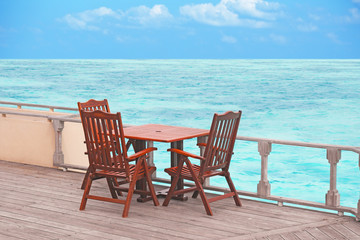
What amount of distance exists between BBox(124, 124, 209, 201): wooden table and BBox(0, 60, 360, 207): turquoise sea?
18653 mm

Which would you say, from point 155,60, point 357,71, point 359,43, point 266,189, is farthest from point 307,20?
point 266,189

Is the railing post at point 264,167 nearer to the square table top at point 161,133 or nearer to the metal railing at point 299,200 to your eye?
the metal railing at point 299,200

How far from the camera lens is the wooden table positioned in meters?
5.18

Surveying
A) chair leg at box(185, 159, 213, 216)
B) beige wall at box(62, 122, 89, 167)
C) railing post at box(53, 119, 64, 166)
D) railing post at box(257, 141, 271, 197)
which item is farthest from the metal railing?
railing post at box(53, 119, 64, 166)

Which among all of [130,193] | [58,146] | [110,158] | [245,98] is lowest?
[245,98]

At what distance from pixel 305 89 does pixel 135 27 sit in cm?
1604

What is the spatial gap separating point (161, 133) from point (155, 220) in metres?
0.92

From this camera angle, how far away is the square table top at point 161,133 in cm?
514

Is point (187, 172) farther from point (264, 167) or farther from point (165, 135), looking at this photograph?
point (264, 167)

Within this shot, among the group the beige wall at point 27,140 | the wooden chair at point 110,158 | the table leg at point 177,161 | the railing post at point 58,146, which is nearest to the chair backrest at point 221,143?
the table leg at point 177,161

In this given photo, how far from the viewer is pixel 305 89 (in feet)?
161

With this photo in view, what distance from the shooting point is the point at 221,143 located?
512 cm

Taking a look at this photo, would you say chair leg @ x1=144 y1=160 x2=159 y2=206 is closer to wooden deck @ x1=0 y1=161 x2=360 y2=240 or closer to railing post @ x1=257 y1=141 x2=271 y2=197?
wooden deck @ x1=0 y1=161 x2=360 y2=240

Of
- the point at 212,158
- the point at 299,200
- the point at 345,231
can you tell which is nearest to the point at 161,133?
the point at 212,158
